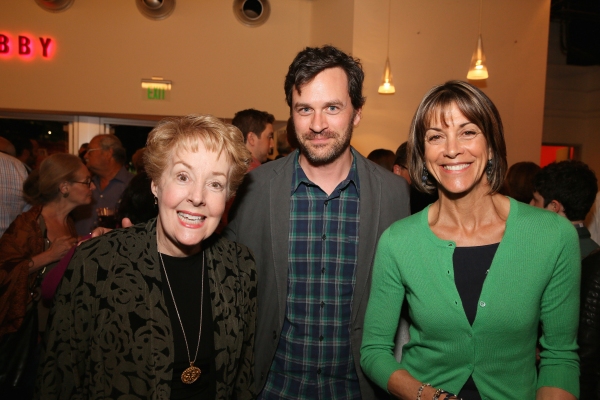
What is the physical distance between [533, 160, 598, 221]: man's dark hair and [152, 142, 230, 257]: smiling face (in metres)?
2.18

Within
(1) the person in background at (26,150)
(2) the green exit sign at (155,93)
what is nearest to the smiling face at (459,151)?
(2) the green exit sign at (155,93)

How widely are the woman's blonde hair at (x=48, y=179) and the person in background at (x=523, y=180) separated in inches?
137

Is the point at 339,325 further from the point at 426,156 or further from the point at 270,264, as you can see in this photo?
the point at 426,156

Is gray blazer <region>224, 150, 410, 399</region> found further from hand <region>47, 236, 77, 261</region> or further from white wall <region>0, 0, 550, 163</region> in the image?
white wall <region>0, 0, 550, 163</region>

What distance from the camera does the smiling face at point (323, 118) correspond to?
2.01 meters

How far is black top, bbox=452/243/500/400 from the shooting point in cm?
156

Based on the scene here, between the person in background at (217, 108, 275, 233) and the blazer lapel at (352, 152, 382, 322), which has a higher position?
the person in background at (217, 108, 275, 233)

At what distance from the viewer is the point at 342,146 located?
205cm

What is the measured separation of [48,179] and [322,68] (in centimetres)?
227

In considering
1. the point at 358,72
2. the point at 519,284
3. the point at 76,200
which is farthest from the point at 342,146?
the point at 76,200

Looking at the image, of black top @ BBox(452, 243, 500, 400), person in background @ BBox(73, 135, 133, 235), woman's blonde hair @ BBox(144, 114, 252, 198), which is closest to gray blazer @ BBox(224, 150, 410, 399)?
woman's blonde hair @ BBox(144, 114, 252, 198)

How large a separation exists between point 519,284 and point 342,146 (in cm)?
91

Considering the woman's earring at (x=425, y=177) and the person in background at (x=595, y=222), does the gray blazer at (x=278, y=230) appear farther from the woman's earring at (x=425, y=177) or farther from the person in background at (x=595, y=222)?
the person in background at (x=595, y=222)

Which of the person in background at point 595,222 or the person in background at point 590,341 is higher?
the person in background at point 595,222
